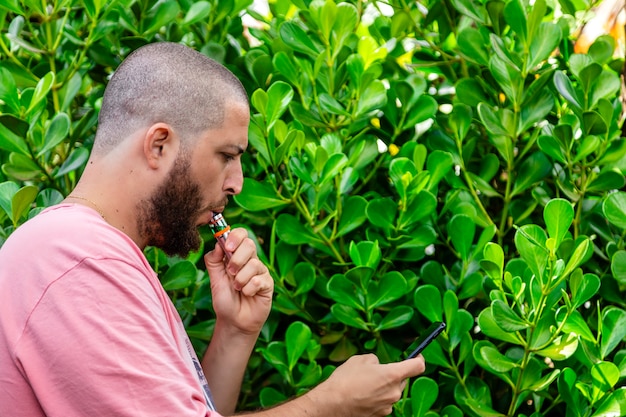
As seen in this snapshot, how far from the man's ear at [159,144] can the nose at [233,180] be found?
149mm

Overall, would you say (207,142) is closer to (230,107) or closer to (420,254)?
(230,107)

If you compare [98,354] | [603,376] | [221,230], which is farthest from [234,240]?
[603,376]

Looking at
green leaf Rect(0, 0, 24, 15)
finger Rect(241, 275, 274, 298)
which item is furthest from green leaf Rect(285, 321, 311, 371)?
green leaf Rect(0, 0, 24, 15)

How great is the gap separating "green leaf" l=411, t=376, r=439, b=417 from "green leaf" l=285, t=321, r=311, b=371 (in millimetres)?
256

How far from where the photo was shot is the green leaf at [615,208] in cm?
195

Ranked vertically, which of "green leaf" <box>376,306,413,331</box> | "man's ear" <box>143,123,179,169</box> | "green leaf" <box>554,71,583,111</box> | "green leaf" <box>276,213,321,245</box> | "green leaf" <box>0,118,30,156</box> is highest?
"man's ear" <box>143,123,179,169</box>

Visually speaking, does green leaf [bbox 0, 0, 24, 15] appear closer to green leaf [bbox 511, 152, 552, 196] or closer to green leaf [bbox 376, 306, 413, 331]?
green leaf [bbox 376, 306, 413, 331]

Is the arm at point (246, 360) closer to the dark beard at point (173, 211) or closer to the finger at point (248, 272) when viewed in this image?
the finger at point (248, 272)

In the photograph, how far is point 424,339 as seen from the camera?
1.98 metres

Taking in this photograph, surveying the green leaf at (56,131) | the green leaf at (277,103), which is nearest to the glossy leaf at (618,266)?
the green leaf at (277,103)

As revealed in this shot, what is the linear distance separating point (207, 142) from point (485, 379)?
0.92m

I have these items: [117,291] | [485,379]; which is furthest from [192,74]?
[485,379]

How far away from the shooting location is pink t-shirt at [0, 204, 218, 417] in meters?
1.45

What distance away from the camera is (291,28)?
2145mm
